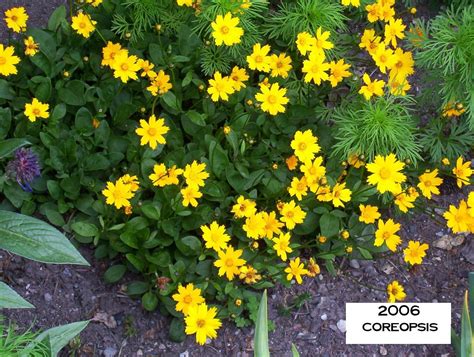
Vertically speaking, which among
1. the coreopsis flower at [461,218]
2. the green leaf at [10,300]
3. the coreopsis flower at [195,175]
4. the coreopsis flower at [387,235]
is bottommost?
the green leaf at [10,300]

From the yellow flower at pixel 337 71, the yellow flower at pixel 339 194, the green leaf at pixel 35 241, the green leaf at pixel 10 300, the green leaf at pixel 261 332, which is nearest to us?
the green leaf at pixel 261 332

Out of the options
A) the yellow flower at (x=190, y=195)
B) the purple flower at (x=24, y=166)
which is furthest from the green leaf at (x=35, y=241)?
the yellow flower at (x=190, y=195)

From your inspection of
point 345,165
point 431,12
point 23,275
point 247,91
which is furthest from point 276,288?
point 431,12

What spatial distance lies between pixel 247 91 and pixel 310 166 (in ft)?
1.29

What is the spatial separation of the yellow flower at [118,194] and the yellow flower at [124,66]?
1.13 feet

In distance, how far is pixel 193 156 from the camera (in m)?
2.24

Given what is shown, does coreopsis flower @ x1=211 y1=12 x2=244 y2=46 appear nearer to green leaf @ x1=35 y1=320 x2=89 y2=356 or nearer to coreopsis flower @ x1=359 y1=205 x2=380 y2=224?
coreopsis flower @ x1=359 y1=205 x2=380 y2=224

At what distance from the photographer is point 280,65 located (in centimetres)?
225

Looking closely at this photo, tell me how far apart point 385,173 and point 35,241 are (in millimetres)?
1027

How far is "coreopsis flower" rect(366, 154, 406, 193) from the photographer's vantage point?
2.02 m

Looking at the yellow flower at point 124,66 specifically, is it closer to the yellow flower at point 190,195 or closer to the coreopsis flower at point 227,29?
the coreopsis flower at point 227,29

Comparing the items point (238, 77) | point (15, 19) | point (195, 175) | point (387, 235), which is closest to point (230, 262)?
point (195, 175)

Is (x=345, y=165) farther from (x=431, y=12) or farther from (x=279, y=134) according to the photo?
(x=431, y=12)

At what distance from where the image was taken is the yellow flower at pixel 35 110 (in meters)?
2.12
